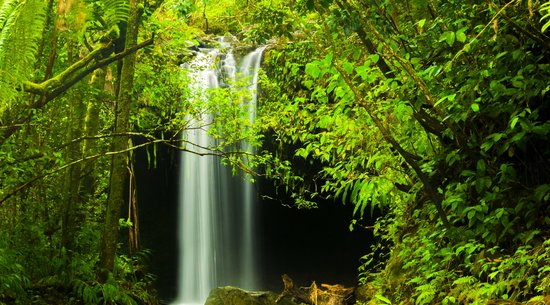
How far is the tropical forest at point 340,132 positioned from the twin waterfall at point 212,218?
137 inches

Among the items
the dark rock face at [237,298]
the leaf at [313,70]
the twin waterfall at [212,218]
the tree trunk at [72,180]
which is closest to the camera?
the leaf at [313,70]

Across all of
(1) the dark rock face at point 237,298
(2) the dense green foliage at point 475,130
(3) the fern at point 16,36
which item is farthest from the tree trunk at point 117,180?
(3) the fern at point 16,36

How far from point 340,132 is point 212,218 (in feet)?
33.8

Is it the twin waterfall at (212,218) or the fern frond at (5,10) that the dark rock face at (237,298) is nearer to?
the twin waterfall at (212,218)

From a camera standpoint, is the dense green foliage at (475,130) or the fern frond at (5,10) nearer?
the fern frond at (5,10)

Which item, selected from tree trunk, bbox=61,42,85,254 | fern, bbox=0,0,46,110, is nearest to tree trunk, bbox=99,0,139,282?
tree trunk, bbox=61,42,85,254

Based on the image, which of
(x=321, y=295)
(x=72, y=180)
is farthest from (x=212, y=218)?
(x=72, y=180)

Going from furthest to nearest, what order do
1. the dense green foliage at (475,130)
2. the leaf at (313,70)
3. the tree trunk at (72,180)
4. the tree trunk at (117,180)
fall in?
1. the tree trunk at (72,180)
2. the tree trunk at (117,180)
3. the leaf at (313,70)
4. the dense green foliage at (475,130)

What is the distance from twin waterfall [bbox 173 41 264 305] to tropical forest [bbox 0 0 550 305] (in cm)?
347

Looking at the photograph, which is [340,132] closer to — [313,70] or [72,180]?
[313,70]

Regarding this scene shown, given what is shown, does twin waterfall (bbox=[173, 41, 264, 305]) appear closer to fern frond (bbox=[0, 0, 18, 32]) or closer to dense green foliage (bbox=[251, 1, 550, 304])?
dense green foliage (bbox=[251, 1, 550, 304])

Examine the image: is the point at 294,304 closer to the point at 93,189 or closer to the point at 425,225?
the point at 93,189

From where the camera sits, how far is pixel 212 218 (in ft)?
49.6

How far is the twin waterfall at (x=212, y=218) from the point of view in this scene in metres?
14.9
